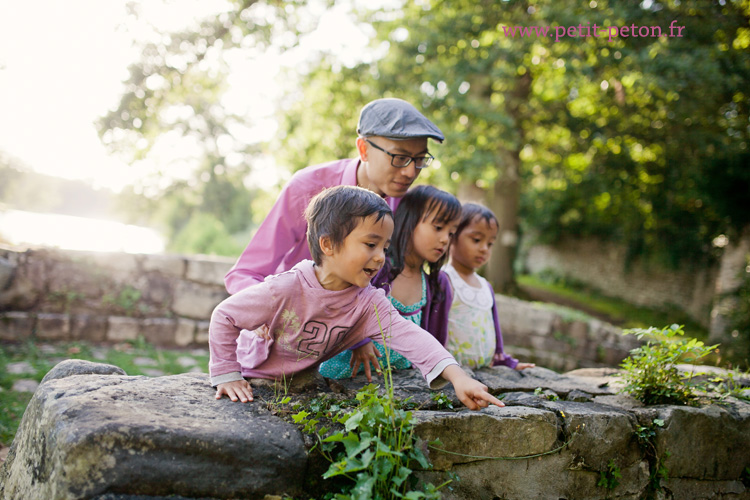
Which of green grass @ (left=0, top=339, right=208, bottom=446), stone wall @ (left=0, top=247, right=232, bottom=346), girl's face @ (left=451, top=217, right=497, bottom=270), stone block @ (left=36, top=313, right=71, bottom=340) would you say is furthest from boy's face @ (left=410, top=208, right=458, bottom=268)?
stone block @ (left=36, top=313, right=71, bottom=340)

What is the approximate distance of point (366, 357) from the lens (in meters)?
2.34

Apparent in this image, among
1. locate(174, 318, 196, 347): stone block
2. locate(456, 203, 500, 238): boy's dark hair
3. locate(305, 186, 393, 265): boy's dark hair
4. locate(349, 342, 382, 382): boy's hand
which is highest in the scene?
locate(456, 203, 500, 238): boy's dark hair

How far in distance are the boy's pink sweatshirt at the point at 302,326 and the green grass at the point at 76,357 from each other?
2.15m

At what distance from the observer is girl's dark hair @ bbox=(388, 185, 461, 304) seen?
8.65 feet

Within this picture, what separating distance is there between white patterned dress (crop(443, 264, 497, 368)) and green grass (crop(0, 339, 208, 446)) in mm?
2751

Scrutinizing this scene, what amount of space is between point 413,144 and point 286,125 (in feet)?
31.9

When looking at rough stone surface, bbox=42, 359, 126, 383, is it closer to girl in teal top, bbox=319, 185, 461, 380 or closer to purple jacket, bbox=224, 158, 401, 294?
purple jacket, bbox=224, 158, 401, 294

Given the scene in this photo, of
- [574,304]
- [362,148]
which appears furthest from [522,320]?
[574,304]

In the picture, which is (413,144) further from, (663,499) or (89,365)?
(663,499)

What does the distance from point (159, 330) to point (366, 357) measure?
4052 mm

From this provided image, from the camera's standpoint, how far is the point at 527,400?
2363mm

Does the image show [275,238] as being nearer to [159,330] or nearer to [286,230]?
[286,230]

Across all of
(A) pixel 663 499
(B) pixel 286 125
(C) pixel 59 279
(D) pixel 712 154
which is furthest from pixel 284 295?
(D) pixel 712 154

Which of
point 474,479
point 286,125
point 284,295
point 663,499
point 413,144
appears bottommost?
point 663,499
